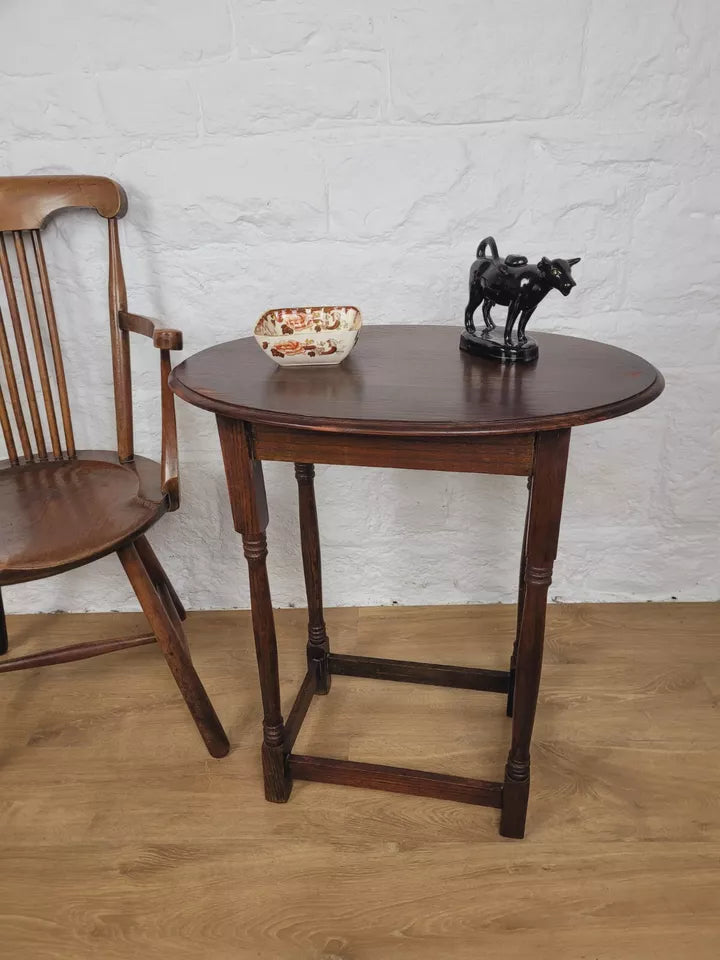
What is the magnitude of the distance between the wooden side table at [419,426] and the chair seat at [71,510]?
276 millimetres

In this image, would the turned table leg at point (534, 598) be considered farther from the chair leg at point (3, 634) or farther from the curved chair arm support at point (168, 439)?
the chair leg at point (3, 634)

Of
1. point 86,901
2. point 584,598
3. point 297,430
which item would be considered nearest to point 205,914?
point 86,901

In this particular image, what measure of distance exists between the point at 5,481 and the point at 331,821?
911mm

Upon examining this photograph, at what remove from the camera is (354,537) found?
6.02 feet

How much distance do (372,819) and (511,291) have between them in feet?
3.04

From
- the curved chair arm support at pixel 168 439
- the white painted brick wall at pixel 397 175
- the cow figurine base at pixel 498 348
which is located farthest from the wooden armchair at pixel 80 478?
the cow figurine base at pixel 498 348

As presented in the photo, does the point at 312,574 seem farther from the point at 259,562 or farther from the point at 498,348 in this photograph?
the point at 498,348

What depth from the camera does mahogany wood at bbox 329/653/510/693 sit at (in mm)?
1538

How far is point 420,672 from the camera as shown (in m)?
1.57

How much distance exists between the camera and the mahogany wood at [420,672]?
5.05ft

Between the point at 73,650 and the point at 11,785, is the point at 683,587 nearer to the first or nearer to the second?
the point at 73,650

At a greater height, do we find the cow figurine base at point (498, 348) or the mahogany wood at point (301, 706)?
the cow figurine base at point (498, 348)

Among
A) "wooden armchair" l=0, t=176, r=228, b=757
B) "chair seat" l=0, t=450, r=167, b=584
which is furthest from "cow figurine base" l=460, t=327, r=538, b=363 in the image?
"chair seat" l=0, t=450, r=167, b=584

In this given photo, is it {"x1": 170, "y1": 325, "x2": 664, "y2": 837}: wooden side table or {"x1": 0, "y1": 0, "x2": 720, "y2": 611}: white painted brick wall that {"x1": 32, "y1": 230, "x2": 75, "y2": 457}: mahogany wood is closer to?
{"x1": 0, "y1": 0, "x2": 720, "y2": 611}: white painted brick wall
